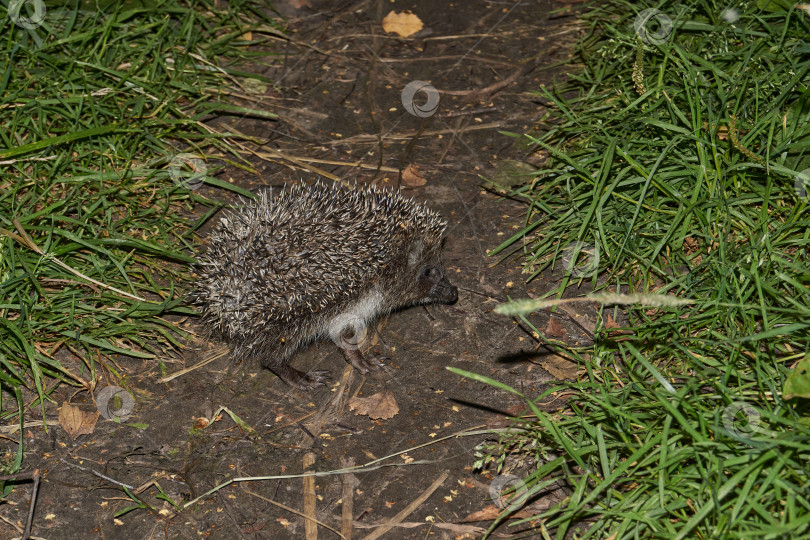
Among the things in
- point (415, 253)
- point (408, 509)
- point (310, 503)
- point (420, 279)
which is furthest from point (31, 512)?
point (415, 253)

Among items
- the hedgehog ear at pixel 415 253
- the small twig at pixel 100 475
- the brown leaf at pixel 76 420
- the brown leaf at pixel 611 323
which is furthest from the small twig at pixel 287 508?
the brown leaf at pixel 611 323

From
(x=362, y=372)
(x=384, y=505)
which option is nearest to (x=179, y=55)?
(x=362, y=372)

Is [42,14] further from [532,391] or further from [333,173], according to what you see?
[532,391]

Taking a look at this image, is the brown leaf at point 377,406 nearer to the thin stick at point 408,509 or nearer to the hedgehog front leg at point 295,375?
the hedgehog front leg at point 295,375

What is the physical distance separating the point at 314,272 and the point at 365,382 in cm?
90

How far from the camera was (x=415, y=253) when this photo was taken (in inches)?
247

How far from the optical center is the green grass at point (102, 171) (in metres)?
5.64

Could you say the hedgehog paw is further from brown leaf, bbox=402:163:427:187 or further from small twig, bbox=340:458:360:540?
brown leaf, bbox=402:163:427:187

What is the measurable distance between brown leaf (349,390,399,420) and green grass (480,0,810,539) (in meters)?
0.88

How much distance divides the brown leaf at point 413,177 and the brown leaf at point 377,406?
238 centimetres

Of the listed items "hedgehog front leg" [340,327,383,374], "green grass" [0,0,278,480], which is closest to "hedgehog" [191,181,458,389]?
"hedgehog front leg" [340,327,383,374]

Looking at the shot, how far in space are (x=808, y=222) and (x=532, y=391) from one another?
7.09 ft

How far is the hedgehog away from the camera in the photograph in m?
5.41

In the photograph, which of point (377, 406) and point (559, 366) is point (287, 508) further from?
point (559, 366)
